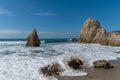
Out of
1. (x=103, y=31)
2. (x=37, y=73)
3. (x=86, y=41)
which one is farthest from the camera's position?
(x=86, y=41)

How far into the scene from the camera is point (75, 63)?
13.1m

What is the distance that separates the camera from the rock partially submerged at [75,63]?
12.7 metres

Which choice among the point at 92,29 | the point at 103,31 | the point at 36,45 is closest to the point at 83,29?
the point at 92,29

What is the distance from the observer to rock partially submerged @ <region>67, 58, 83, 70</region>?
41.7ft

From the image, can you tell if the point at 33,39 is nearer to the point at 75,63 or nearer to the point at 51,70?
the point at 75,63

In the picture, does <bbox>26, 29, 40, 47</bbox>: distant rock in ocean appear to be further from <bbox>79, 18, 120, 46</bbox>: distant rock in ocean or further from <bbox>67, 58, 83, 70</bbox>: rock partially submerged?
<bbox>79, 18, 120, 46</bbox>: distant rock in ocean

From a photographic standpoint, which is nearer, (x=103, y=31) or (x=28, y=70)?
(x=28, y=70)

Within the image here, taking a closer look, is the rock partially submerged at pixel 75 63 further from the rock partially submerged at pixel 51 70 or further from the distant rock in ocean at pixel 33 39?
the distant rock in ocean at pixel 33 39

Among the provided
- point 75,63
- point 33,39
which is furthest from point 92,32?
point 75,63

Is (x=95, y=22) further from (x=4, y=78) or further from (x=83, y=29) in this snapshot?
(x=4, y=78)

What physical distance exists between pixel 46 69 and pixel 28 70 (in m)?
1.09

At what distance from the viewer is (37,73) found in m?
10.9

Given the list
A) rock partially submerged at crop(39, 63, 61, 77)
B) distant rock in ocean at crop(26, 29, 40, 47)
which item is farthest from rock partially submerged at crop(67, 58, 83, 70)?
distant rock in ocean at crop(26, 29, 40, 47)

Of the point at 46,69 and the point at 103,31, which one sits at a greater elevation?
the point at 103,31
